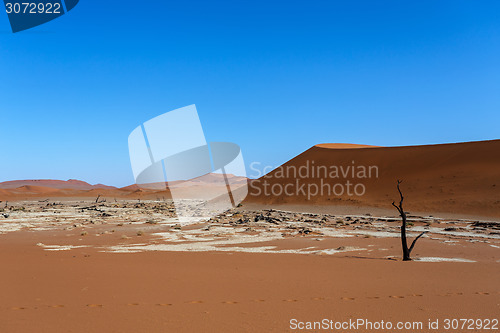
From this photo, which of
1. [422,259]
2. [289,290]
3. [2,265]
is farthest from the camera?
[422,259]

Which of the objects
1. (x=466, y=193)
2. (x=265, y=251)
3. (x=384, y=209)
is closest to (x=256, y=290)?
(x=265, y=251)

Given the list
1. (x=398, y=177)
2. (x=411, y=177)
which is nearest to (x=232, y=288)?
(x=411, y=177)

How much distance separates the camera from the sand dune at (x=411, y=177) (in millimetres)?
38469

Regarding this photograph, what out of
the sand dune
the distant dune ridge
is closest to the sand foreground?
the sand dune

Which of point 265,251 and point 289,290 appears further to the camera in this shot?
point 265,251

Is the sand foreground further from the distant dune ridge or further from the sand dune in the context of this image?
the distant dune ridge

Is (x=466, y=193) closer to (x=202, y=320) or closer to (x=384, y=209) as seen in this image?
(x=384, y=209)

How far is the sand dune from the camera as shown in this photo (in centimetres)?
3847

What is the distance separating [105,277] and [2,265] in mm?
3760

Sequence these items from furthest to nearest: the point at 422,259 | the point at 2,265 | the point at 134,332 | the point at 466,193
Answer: the point at 466,193 → the point at 422,259 → the point at 2,265 → the point at 134,332

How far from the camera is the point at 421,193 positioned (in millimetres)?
43031

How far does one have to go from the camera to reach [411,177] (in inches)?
1939

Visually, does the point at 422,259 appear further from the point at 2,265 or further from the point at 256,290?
the point at 2,265

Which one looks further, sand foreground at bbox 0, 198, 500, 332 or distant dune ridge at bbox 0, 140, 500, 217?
distant dune ridge at bbox 0, 140, 500, 217
